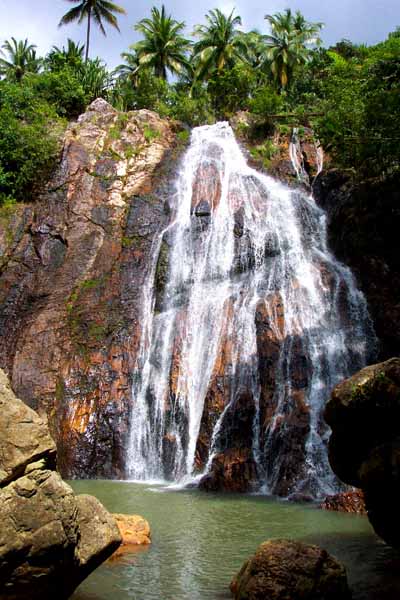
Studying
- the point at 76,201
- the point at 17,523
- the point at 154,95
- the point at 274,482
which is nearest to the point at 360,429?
the point at 17,523

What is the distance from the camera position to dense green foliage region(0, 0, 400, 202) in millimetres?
17656

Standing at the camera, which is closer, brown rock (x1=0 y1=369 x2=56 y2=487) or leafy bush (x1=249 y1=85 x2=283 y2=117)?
brown rock (x1=0 y1=369 x2=56 y2=487)

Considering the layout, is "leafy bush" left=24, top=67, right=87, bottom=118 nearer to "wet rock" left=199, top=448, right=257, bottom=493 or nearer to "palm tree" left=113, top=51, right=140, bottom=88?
"palm tree" left=113, top=51, right=140, bottom=88

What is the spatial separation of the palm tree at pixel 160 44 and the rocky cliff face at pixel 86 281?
53.4ft

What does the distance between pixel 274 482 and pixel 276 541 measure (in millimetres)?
8505

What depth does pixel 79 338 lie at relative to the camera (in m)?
20.2

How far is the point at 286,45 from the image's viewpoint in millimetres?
42844

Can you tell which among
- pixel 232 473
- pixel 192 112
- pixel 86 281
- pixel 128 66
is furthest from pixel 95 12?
pixel 232 473

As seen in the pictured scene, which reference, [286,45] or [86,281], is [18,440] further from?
[286,45]

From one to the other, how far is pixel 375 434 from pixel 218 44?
1608 inches

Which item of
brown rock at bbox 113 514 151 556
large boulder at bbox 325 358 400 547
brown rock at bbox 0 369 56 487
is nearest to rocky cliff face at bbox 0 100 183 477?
brown rock at bbox 113 514 151 556

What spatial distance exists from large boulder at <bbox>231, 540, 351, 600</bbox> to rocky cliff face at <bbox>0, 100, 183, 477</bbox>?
466 inches

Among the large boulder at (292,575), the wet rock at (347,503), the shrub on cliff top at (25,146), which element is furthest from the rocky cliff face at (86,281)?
the large boulder at (292,575)

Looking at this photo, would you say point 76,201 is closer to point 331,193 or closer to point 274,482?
point 331,193
